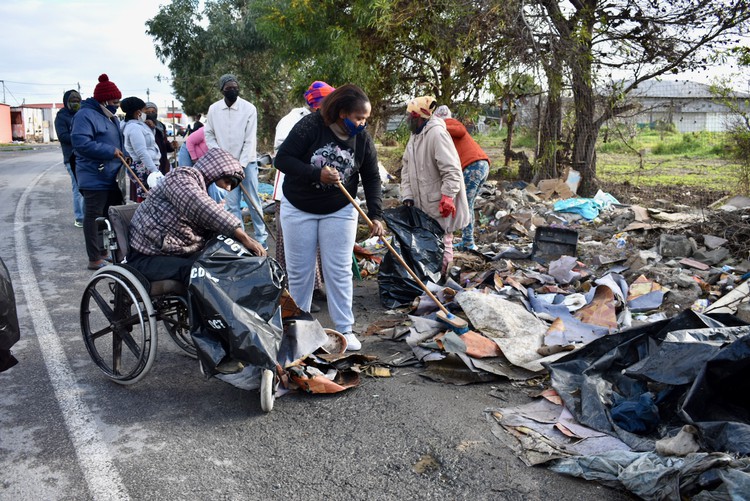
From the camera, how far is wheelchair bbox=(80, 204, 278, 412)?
388 centimetres

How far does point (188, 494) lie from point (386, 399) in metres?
1.42

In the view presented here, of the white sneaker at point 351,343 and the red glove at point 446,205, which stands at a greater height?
the red glove at point 446,205

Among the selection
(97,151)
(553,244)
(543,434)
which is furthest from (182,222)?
(553,244)

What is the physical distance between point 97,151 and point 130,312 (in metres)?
3.13

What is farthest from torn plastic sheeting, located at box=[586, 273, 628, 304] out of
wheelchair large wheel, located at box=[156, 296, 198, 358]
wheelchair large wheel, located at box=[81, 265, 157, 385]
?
wheelchair large wheel, located at box=[81, 265, 157, 385]

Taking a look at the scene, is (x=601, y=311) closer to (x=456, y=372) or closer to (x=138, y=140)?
(x=456, y=372)

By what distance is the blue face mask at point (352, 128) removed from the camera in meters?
4.34

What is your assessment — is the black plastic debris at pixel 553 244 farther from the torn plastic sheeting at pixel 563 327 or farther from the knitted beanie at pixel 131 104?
the knitted beanie at pixel 131 104

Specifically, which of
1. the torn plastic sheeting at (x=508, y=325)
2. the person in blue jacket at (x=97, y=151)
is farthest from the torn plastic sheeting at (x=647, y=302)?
the person in blue jacket at (x=97, y=151)

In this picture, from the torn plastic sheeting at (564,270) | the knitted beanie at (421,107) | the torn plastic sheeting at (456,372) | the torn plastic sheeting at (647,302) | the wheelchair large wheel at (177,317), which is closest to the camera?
the wheelchair large wheel at (177,317)

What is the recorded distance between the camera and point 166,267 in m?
4.03

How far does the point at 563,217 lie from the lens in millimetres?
9617

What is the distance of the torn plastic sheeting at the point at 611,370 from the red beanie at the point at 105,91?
5.36m

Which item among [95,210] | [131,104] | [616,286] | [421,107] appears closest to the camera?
[616,286]
